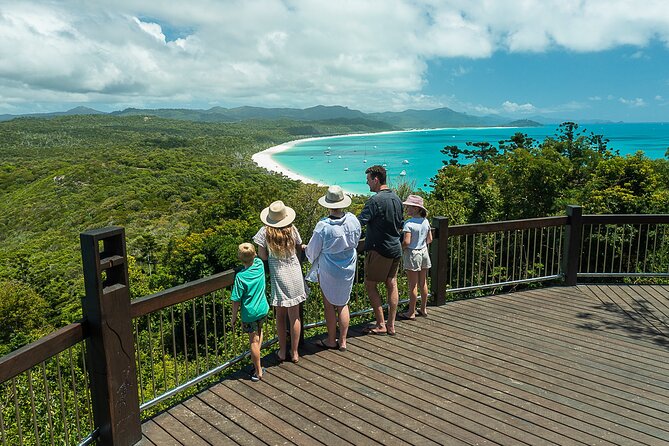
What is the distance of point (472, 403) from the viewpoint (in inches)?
136

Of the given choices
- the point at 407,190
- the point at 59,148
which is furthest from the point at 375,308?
the point at 59,148

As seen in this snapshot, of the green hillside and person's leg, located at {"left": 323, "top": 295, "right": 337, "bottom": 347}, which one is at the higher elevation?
person's leg, located at {"left": 323, "top": 295, "right": 337, "bottom": 347}

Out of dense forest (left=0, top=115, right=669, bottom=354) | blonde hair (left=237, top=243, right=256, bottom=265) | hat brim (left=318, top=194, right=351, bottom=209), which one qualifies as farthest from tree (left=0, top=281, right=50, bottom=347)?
hat brim (left=318, top=194, right=351, bottom=209)

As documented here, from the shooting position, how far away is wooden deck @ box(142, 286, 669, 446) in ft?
10.2

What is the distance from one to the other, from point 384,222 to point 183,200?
5957cm

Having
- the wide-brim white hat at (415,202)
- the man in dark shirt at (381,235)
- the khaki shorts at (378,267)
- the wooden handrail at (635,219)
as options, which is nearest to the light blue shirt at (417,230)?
the wide-brim white hat at (415,202)

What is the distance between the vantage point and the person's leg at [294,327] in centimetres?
402

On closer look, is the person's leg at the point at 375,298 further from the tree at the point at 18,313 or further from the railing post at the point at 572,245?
the tree at the point at 18,313

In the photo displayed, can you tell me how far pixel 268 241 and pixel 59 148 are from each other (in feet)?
395

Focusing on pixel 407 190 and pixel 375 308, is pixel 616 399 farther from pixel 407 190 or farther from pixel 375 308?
pixel 407 190

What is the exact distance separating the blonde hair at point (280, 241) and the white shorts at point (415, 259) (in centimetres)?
147

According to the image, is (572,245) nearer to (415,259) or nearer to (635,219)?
(635,219)

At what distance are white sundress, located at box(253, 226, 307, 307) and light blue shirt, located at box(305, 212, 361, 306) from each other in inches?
7.6

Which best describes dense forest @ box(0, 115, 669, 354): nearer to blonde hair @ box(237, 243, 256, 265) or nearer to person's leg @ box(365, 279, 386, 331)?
person's leg @ box(365, 279, 386, 331)
